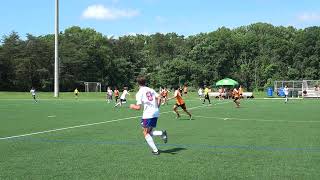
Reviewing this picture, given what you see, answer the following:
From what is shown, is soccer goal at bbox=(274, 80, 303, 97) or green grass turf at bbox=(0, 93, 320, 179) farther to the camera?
soccer goal at bbox=(274, 80, 303, 97)

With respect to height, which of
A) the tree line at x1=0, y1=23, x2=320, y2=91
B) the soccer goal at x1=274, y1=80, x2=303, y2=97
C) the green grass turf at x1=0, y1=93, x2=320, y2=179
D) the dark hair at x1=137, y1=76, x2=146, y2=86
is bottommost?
the green grass turf at x1=0, y1=93, x2=320, y2=179

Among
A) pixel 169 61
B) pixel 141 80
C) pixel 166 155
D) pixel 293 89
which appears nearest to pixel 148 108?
pixel 141 80

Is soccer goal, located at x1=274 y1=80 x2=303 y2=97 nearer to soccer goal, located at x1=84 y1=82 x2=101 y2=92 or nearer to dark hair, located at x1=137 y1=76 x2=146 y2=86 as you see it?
soccer goal, located at x1=84 y1=82 x2=101 y2=92

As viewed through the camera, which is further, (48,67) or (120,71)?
(120,71)

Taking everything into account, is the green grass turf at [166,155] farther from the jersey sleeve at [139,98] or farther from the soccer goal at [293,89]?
the soccer goal at [293,89]

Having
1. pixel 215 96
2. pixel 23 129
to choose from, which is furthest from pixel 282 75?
pixel 23 129

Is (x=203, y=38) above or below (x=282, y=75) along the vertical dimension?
above

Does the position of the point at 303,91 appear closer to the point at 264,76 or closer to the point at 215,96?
the point at 215,96

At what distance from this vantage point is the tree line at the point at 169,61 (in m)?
103

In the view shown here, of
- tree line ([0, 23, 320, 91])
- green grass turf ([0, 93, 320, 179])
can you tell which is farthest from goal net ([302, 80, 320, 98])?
green grass turf ([0, 93, 320, 179])

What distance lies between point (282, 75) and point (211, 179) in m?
108

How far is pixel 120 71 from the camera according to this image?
119500 mm

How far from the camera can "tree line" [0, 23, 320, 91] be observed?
338 ft

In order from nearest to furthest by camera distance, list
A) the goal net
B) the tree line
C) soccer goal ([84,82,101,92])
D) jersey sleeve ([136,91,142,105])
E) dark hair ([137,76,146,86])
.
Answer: dark hair ([137,76,146,86])
jersey sleeve ([136,91,142,105])
the goal net
soccer goal ([84,82,101,92])
the tree line
